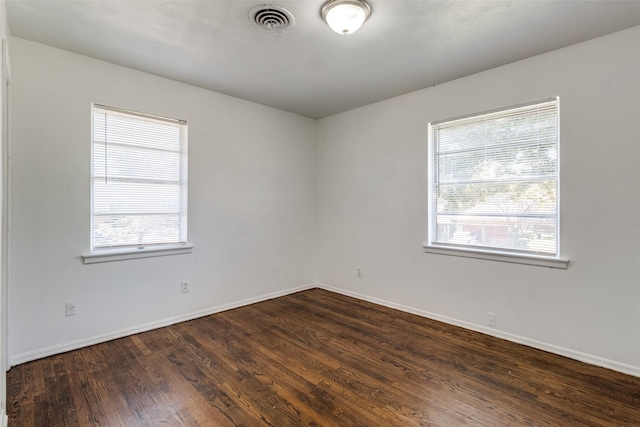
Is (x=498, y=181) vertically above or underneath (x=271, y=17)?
underneath

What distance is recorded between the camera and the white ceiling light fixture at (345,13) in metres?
2.01

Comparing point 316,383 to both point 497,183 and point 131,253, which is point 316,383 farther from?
point 497,183

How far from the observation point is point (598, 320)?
99.0 inches

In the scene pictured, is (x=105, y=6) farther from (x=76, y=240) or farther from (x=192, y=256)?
(x=192, y=256)

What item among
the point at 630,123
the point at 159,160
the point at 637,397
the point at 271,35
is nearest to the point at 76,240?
the point at 159,160

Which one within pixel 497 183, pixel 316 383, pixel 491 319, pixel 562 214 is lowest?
pixel 316 383

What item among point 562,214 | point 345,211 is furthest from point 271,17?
point 562,214

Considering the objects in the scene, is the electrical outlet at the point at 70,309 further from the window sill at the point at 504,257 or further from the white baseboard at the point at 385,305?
the window sill at the point at 504,257

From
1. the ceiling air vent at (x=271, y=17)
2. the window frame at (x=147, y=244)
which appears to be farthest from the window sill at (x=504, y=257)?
the window frame at (x=147, y=244)

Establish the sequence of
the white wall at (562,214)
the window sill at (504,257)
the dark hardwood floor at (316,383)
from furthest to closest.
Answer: the window sill at (504,257), the white wall at (562,214), the dark hardwood floor at (316,383)

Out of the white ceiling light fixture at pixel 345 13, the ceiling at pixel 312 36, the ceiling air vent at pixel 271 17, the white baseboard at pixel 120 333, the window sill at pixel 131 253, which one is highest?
the ceiling at pixel 312 36

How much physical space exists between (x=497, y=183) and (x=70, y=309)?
4.17 metres

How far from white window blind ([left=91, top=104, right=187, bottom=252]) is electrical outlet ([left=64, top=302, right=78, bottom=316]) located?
50cm

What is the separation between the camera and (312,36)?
244 centimetres
